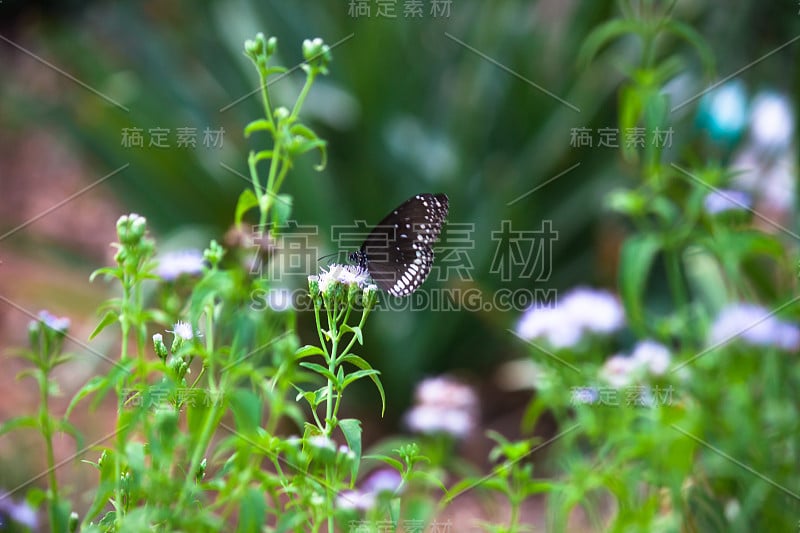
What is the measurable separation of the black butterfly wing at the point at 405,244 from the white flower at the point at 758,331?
51 centimetres

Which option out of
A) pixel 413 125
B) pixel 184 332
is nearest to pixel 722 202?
pixel 184 332

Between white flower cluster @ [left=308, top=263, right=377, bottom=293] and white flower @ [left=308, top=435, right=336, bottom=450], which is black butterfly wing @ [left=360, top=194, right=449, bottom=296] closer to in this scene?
white flower cluster @ [left=308, top=263, right=377, bottom=293]

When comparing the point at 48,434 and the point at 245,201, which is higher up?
the point at 245,201

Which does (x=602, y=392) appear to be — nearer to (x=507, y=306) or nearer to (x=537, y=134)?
(x=507, y=306)

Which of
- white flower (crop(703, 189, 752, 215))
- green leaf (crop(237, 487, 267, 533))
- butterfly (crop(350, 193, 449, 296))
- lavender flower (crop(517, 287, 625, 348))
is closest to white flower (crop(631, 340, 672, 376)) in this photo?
lavender flower (crop(517, 287, 625, 348))

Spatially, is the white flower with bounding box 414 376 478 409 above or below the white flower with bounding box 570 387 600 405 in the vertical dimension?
below

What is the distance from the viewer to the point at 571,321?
5.00ft

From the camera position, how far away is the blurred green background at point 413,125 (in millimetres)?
2748

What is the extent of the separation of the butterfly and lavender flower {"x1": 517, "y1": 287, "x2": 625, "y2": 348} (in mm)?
226

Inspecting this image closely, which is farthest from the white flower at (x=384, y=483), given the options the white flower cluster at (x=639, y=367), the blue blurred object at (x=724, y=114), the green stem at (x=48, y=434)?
the blue blurred object at (x=724, y=114)

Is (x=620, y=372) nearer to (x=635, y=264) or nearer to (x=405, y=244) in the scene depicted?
→ (x=635, y=264)

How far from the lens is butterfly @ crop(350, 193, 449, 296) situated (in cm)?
136

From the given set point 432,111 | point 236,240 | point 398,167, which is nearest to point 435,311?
point 398,167

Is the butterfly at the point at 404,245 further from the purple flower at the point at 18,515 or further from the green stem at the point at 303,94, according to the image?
the purple flower at the point at 18,515
